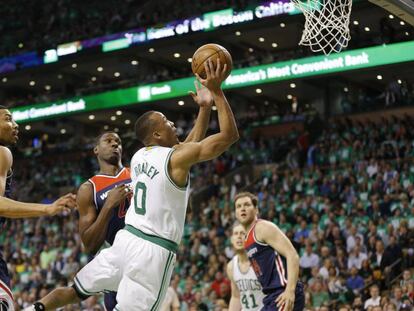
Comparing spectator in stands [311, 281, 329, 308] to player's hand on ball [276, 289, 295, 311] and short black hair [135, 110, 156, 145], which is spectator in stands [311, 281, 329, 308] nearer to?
player's hand on ball [276, 289, 295, 311]

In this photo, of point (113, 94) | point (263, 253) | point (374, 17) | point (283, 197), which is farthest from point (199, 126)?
point (113, 94)

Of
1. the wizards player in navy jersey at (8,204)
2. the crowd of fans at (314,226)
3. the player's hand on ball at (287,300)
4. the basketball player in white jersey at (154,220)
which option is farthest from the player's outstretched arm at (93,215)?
the crowd of fans at (314,226)

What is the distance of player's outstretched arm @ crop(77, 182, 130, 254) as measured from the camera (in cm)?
646

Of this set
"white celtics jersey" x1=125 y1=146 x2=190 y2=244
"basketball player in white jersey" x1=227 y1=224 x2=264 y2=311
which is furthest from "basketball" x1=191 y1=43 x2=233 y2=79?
"basketball player in white jersey" x1=227 y1=224 x2=264 y2=311

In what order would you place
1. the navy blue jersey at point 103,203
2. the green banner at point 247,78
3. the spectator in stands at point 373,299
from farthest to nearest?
the green banner at point 247,78 → the spectator in stands at point 373,299 → the navy blue jersey at point 103,203

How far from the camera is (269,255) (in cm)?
751

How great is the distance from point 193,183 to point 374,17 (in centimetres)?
676

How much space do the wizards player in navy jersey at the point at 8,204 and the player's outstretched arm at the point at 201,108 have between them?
1397mm

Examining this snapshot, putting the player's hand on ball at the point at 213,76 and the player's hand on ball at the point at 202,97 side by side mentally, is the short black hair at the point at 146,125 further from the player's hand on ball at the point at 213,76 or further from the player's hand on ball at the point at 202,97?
the player's hand on ball at the point at 213,76

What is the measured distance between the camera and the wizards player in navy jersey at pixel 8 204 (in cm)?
507

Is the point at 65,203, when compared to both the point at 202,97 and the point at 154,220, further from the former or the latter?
the point at 202,97

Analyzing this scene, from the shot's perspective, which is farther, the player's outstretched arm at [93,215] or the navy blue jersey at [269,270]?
the navy blue jersey at [269,270]

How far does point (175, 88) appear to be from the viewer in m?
25.8

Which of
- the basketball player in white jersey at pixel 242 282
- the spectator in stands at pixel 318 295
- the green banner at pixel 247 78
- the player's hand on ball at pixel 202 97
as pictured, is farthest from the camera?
the green banner at pixel 247 78
